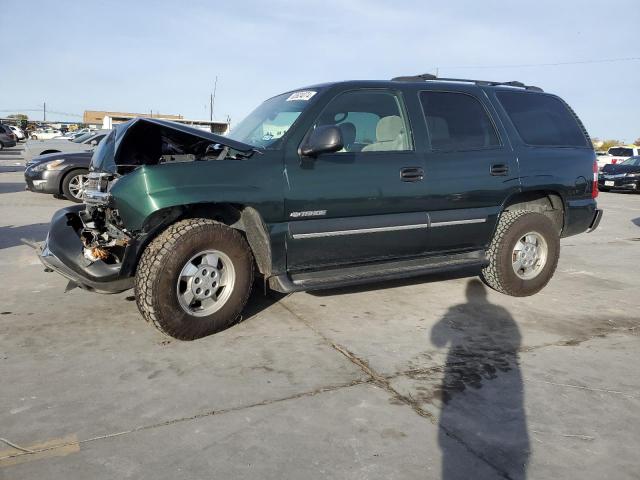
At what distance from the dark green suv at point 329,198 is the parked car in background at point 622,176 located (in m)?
15.3

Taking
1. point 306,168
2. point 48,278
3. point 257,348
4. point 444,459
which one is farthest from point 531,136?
point 48,278

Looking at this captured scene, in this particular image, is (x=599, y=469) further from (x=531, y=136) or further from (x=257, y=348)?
(x=531, y=136)

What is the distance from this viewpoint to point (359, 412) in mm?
2797

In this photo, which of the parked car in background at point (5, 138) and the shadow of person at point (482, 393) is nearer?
the shadow of person at point (482, 393)

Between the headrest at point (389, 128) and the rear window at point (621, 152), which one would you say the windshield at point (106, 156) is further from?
the rear window at point (621, 152)

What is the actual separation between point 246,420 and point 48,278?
3517mm

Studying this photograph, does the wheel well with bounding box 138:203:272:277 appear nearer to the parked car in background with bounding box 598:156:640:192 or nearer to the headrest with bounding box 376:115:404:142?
the headrest with bounding box 376:115:404:142

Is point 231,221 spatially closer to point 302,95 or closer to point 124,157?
point 124,157

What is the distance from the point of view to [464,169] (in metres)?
4.57

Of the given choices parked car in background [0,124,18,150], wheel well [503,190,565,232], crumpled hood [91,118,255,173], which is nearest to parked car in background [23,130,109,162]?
crumpled hood [91,118,255,173]

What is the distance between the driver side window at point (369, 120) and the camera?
4.21 meters

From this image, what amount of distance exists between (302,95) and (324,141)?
33.1 inches

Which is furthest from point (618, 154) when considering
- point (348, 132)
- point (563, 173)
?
point (348, 132)

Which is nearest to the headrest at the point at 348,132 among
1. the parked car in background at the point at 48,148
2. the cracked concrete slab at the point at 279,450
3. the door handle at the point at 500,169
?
the door handle at the point at 500,169
